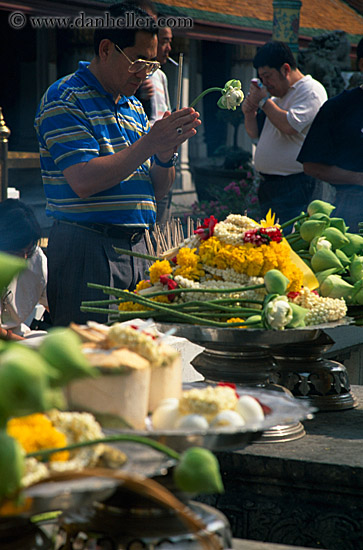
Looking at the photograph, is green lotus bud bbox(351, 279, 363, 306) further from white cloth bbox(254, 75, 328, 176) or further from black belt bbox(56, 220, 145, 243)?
white cloth bbox(254, 75, 328, 176)

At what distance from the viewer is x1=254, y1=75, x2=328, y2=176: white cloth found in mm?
5039

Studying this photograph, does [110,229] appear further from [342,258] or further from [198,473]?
[198,473]

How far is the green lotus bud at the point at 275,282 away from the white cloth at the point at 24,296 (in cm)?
166

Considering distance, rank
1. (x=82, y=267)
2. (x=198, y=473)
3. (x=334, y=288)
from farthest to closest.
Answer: (x=82, y=267) → (x=334, y=288) → (x=198, y=473)

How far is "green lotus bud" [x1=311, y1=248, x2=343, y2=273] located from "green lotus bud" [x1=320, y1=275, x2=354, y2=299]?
0.18ft

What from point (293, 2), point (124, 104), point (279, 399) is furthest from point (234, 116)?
point (279, 399)

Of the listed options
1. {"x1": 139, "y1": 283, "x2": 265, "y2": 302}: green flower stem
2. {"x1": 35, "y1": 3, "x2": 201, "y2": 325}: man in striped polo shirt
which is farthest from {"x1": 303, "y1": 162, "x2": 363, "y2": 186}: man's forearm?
{"x1": 139, "y1": 283, "x2": 265, "y2": 302}: green flower stem

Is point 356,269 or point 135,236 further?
point 135,236

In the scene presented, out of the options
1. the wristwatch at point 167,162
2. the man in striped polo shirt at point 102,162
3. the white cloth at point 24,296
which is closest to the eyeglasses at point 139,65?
the man in striped polo shirt at point 102,162

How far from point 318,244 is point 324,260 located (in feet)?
0.25

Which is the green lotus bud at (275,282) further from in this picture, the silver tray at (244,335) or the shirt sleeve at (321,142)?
the shirt sleeve at (321,142)

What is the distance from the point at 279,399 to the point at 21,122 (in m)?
9.51

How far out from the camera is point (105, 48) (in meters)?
3.06

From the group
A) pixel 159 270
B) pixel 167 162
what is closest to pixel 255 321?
pixel 159 270
